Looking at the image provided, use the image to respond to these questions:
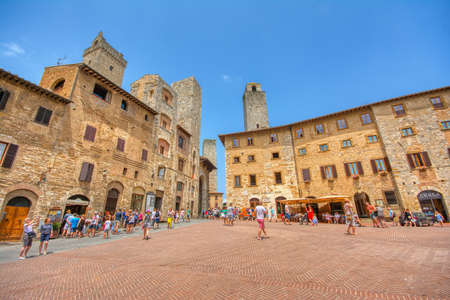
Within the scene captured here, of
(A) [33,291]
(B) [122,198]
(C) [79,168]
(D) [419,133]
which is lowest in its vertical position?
(A) [33,291]

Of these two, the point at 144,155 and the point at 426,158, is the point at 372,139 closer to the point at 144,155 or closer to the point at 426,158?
the point at 426,158

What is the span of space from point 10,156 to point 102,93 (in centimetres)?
895

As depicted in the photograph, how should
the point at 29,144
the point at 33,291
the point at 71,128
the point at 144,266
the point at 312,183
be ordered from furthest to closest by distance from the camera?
the point at 312,183 < the point at 71,128 < the point at 29,144 < the point at 144,266 < the point at 33,291

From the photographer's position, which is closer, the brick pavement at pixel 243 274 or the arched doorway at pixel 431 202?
the brick pavement at pixel 243 274

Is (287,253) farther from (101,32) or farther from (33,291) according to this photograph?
(101,32)

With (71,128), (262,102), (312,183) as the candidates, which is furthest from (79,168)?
(262,102)

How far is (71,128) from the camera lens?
14625 mm

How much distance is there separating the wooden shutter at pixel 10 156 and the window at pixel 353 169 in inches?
1121

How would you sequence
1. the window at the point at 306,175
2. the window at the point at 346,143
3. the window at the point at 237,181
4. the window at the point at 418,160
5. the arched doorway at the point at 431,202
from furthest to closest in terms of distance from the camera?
the window at the point at 237,181 → the window at the point at 306,175 → the window at the point at 346,143 → the window at the point at 418,160 → the arched doorway at the point at 431,202

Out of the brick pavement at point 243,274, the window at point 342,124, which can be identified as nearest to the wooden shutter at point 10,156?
the brick pavement at point 243,274

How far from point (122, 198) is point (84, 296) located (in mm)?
14805

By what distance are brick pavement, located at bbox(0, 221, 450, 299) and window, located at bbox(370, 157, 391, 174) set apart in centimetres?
1575

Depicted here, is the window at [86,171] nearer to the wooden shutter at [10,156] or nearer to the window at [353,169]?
the wooden shutter at [10,156]

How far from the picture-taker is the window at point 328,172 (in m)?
22.5
